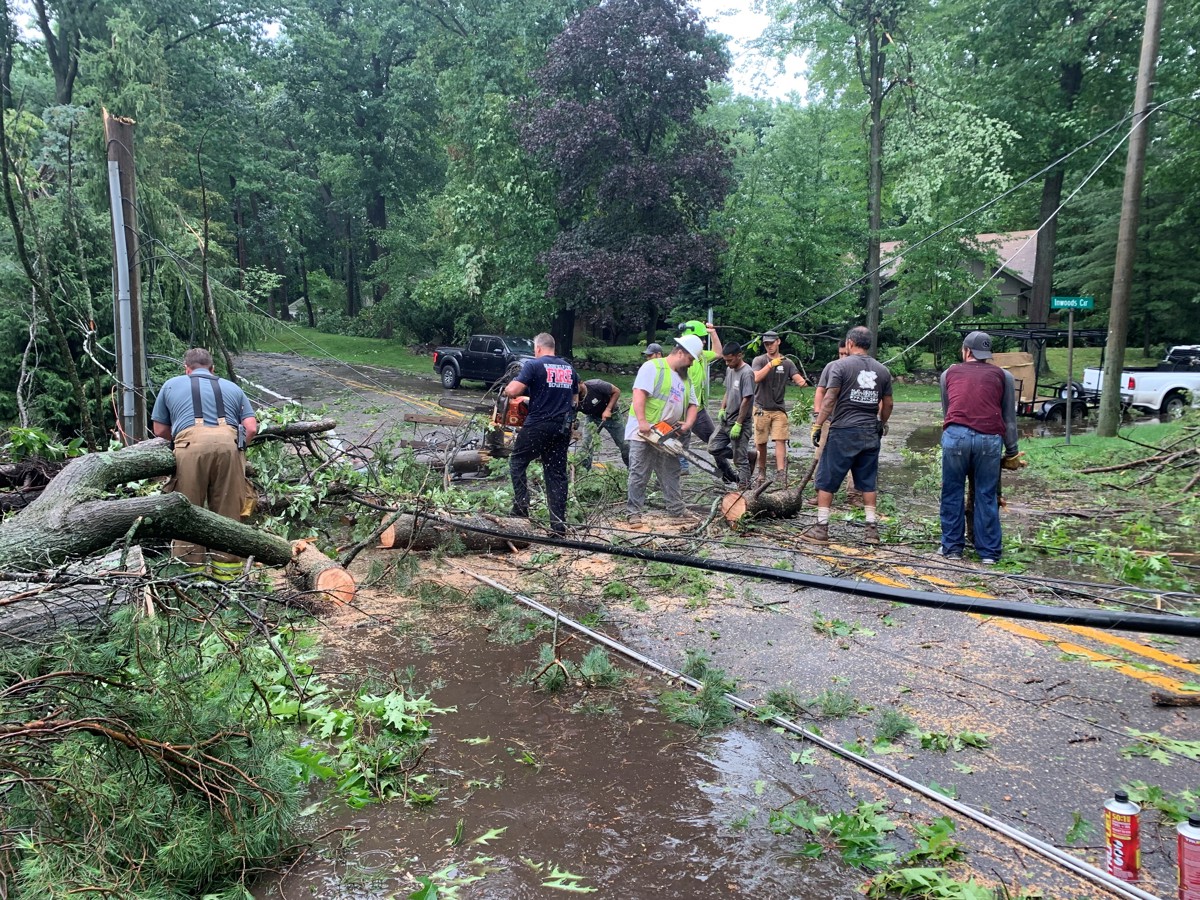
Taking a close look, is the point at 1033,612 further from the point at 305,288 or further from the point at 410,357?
the point at 305,288

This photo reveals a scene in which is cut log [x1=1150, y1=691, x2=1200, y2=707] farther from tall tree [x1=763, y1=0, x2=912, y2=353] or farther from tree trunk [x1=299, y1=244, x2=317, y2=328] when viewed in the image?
tree trunk [x1=299, y1=244, x2=317, y2=328]

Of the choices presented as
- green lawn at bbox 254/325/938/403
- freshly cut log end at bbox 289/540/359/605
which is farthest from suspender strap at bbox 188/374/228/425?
green lawn at bbox 254/325/938/403

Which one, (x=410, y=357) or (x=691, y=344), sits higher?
(x=691, y=344)

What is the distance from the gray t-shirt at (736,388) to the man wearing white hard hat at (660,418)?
1253 mm

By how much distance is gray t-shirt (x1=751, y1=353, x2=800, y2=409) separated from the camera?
34.9ft

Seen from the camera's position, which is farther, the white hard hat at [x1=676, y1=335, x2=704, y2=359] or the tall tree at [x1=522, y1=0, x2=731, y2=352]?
the tall tree at [x1=522, y1=0, x2=731, y2=352]

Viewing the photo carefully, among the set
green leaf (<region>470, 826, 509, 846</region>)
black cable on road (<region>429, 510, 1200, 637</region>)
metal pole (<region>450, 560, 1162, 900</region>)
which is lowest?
green leaf (<region>470, 826, 509, 846</region>)

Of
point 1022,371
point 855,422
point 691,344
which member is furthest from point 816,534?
point 1022,371

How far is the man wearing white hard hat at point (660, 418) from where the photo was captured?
28.9ft

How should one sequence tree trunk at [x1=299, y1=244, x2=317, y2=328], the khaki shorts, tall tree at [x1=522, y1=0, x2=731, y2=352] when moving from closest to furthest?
the khaki shorts → tall tree at [x1=522, y1=0, x2=731, y2=352] → tree trunk at [x1=299, y1=244, x2=317, y2=328]

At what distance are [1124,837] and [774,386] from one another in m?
7.98

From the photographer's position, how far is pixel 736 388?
10555 mm

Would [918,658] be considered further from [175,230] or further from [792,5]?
[792,5]

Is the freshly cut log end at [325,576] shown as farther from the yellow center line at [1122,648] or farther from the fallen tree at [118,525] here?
the yellow center line at [1122,648]
